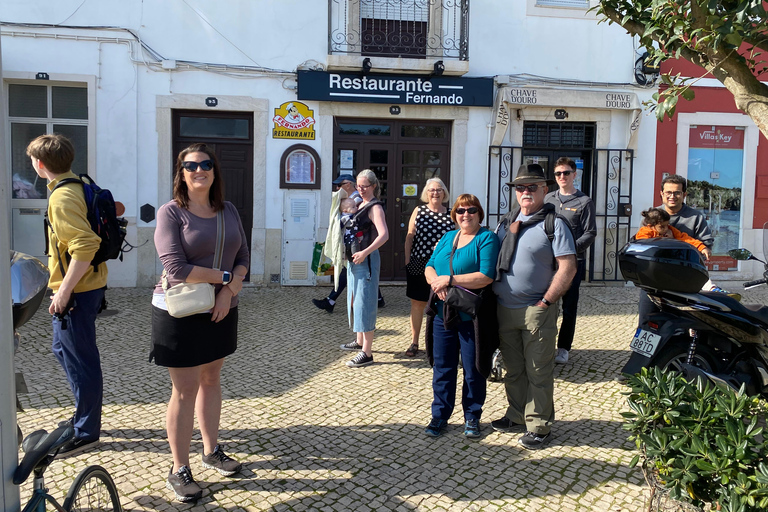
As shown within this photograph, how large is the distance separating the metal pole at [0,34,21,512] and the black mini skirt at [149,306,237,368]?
0.97 m

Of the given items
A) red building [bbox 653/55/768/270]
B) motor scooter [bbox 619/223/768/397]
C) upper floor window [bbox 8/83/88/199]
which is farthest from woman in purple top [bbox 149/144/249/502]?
red building [bbox 653/55/768/270]

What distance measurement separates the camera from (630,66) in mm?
10266

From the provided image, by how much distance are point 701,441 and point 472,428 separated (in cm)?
176

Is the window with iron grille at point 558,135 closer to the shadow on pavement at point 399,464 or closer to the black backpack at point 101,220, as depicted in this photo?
the shadow on pavement at point 399,464

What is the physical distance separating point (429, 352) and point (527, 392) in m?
0.70

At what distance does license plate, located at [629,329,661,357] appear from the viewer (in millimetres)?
4199

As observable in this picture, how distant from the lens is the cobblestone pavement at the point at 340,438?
325 cm

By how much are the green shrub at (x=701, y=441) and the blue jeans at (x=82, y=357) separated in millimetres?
2983

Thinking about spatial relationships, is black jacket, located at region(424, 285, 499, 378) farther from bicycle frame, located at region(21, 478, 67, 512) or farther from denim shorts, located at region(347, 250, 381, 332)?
bicycle frame, located at region(21, 478, 67, 512)

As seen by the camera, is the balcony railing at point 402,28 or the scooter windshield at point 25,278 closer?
the scooter windshield at point 25,278

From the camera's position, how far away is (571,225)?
5613 mm

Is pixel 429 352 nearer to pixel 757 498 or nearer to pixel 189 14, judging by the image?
pixel 757 498

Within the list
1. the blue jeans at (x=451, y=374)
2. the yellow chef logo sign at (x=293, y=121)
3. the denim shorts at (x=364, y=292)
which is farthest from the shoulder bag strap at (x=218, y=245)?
the yellow chef logo sign at (x=293, y=121)

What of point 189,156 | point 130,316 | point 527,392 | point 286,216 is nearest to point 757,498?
point 527,392
